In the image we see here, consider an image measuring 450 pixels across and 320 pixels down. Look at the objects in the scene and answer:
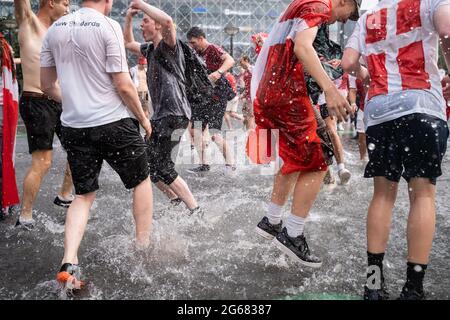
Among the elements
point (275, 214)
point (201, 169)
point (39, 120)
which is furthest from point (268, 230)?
point (201, 169)

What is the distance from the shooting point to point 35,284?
108 inches

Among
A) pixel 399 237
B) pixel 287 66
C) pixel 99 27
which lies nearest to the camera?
pixel 99 27

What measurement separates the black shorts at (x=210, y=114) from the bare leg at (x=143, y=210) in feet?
11.0

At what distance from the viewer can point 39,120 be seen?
13.1 ft

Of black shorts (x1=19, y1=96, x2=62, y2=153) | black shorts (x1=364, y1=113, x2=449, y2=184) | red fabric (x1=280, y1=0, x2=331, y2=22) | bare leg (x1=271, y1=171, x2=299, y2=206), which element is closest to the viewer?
black shorts (x1=364, y1=113, x2=449, y2=184)

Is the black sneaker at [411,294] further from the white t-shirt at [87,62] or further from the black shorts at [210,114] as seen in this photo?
the black shorts at [210,114]

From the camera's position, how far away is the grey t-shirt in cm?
413

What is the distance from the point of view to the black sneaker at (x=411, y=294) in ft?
7.75

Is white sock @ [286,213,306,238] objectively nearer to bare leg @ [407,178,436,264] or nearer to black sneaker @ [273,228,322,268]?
black sneaker @ [273,228,322,268]

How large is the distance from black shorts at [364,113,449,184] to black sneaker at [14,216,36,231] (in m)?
2.90

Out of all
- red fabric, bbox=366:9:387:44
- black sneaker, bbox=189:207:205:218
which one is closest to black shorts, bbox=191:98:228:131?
black sneaker, bbox=189:207:205:218
